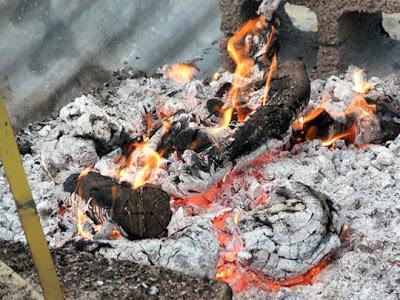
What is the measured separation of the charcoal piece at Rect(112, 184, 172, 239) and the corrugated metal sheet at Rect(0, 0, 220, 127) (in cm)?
191

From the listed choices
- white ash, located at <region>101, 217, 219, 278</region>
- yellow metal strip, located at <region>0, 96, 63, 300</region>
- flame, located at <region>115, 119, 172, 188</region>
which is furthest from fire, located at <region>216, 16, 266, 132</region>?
yellow metal strip, located at <region>0, 96, 63, 300</region>

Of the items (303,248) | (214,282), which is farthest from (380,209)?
(214,282)

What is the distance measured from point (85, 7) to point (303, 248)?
9.40 ft

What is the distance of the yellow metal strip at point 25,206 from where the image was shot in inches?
70.3

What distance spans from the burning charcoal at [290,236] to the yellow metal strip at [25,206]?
1.32 meters

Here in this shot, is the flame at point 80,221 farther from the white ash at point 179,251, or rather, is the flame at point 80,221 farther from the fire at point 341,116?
the fire at point 341,116

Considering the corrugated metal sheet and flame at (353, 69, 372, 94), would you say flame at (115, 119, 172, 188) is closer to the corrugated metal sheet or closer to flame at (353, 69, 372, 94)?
the corrugated metal sheet

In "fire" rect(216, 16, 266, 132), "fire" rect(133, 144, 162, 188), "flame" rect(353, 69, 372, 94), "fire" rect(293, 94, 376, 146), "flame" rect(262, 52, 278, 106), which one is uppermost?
"fire" rect(133, 144, 162, 188)

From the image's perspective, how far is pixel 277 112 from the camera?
4012 millimetres

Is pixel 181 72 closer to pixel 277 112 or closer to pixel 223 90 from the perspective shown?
pixel 223 90

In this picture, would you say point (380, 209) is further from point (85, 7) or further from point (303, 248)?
point (85, 7)

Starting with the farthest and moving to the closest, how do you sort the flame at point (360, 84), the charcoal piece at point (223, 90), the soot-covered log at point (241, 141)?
the charcoal piece at point (223, 90), the flame at point (360, 84), the soot-covered log at point (241, 141)

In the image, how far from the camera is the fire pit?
10.5 feet

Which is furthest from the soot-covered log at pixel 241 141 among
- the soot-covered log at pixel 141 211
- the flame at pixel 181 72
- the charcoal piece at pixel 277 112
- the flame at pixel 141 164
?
the flame at pixel 181 72
